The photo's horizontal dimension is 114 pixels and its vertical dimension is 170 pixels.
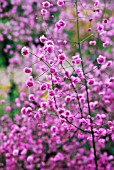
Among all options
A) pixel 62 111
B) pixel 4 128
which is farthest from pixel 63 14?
pixel 62 111

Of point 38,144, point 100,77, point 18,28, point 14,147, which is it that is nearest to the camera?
point 14,147

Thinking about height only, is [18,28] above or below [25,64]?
above

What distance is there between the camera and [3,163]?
198 inches

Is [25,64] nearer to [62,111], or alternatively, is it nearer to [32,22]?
[32,22]

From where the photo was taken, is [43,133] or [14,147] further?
[43,133]

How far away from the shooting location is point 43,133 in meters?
5.05

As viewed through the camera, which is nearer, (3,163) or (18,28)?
(3,163)

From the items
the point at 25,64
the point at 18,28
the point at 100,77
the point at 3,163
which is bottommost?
the point at 3,163

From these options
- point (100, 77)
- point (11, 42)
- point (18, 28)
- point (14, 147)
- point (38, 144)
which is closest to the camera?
point (14, 147)

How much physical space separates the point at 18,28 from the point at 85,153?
3.15 m

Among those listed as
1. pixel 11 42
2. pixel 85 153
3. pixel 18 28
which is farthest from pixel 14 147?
pixel 11 42

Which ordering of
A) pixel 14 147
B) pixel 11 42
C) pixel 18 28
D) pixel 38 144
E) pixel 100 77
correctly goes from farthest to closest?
pixel 11 42
pixel 18 28
pixel 100 77
pixel 38 144
pixel 14 147

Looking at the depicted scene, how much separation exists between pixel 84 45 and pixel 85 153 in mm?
2932

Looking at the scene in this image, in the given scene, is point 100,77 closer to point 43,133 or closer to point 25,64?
point 43,133
